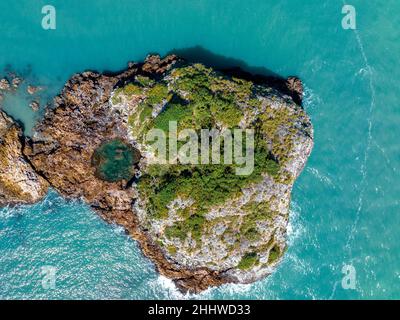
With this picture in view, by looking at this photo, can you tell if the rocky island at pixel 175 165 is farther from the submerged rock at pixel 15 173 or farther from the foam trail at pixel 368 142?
the foam trail at pixel 368 142

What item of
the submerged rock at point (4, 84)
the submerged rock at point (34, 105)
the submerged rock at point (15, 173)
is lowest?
the submerged rock at point (15, 173)

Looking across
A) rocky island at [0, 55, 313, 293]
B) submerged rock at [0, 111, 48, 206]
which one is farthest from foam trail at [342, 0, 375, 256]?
submerged rock at [0, 111, 48, 206]

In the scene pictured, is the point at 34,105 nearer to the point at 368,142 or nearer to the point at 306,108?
the point at 306,108

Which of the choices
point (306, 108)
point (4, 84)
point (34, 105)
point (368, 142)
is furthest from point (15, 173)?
point (368, 142)

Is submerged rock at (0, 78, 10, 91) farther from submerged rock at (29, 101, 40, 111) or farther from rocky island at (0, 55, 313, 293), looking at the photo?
submerged rock at (29, 101, 40, 111)

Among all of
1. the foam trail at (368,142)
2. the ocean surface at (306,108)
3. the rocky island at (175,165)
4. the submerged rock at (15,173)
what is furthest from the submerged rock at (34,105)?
the foam trail at (368,142)
